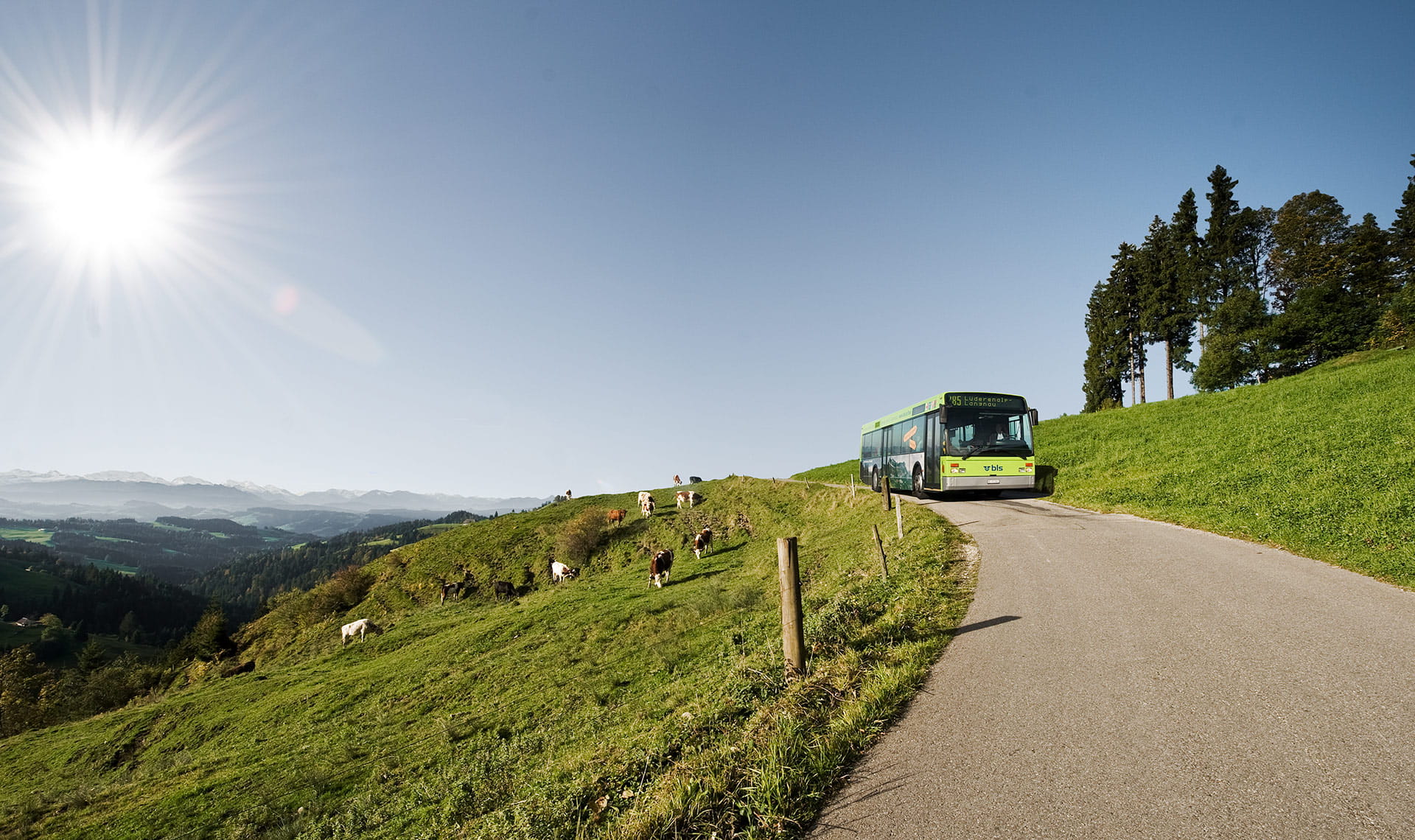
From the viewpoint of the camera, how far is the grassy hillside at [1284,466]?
12.6m

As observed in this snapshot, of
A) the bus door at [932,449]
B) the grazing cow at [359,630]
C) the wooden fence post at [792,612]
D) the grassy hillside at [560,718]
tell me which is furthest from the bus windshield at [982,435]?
the grazing cow at [359,630]

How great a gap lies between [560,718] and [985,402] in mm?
20328

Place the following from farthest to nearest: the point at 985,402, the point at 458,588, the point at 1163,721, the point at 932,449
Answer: the point at 458,588 → the point at 932,449 → the point at 985,402 → the point at 1163,721

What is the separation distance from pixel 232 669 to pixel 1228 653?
176 feet

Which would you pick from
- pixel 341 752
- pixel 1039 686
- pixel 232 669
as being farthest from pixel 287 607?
pixel 1039 686

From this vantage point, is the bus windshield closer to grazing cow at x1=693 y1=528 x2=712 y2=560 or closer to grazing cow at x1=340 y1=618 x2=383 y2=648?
grazing cow at x1=693 y1=528 x2=712 y2=560

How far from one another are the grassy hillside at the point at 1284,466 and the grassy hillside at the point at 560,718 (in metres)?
7.35

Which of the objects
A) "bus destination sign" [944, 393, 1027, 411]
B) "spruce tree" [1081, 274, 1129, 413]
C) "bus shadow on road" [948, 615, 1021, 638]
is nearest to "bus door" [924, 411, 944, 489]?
"bus destination sign" [944, 393, 1027, 411]

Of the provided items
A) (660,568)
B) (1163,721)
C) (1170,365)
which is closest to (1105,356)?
(1170,365)

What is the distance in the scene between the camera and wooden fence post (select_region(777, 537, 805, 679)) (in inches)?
317

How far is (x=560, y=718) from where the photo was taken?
13523 mm

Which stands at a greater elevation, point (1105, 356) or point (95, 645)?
point (1105, 356)

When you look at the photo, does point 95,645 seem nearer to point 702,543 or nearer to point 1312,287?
point 702,543

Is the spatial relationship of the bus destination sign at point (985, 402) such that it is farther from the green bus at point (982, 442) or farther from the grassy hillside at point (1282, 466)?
the grassy hillside at point (1282, 466)
